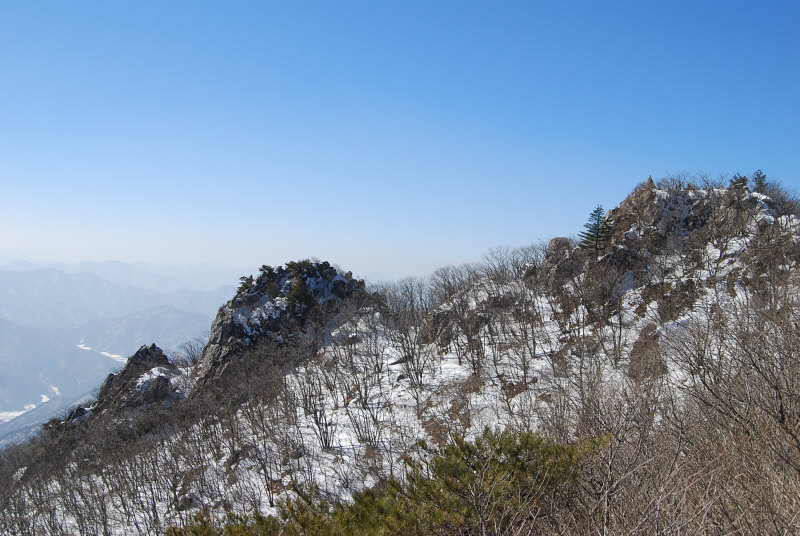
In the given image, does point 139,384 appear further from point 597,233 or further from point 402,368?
point 597,233

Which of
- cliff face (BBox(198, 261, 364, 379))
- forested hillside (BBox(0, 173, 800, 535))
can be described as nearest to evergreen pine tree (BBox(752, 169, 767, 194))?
forested hillside (BBox(0, 173, 800, 535))

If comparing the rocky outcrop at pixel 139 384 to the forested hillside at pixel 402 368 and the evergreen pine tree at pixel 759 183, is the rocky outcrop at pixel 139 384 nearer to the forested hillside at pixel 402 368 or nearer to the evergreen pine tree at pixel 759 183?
the forested hillside at pixel 402 368

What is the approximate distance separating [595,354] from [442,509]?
34652mm

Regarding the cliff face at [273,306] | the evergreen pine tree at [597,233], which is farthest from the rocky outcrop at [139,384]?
the evergreen pine tree at [597,233]

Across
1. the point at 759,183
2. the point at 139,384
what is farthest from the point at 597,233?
the point at 139,384

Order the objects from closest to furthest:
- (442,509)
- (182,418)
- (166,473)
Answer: (442,509) < (166,473) < (182,418)

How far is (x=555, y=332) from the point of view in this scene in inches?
1750

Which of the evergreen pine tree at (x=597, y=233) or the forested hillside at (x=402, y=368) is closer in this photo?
the forested hillside at (x=402, y=368)

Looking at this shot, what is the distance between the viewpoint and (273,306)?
59438 mm

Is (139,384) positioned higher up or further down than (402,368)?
further down

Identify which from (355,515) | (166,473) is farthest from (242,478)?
(355,515)

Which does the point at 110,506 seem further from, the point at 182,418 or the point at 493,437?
the point at 493,437

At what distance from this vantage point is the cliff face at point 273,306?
55375mm

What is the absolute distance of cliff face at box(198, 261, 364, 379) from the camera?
182 ft
